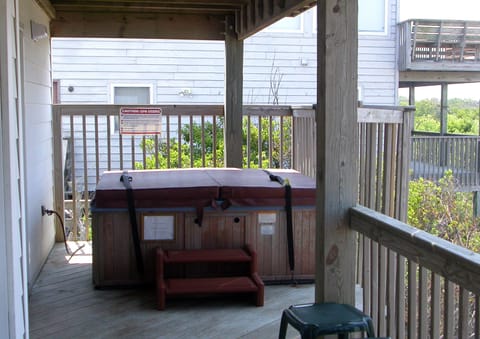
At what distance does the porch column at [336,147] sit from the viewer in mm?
2742

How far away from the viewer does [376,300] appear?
2889mm

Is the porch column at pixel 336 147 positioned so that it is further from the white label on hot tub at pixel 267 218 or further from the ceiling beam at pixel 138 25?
the ceiling beam at pixel 138 25

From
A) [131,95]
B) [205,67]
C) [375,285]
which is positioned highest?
[205,67]

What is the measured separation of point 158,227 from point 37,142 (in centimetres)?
130

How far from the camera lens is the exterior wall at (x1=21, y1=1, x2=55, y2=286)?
4211mm

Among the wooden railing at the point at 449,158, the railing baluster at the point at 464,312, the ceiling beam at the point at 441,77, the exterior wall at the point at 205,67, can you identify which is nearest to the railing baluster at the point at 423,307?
the railing baluster at the point at 464,312

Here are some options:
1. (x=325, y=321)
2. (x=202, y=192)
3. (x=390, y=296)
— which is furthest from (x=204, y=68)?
(x=325, y=321)

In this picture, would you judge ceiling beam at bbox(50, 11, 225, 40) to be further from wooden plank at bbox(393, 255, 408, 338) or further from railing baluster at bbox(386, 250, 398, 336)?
wooden plank at bbox(393, 255, 408, 338)

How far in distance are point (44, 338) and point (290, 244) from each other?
176cm

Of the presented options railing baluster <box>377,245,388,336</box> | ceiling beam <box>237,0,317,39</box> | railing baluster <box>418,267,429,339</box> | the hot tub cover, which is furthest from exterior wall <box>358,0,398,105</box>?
railing baluster <box>418,267,429,339</box>

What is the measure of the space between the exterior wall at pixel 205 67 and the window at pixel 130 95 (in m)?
0.08

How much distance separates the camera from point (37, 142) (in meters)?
4.74

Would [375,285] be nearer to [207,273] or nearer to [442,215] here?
[207,273]

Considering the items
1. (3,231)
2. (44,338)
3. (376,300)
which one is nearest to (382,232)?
(376,300)
